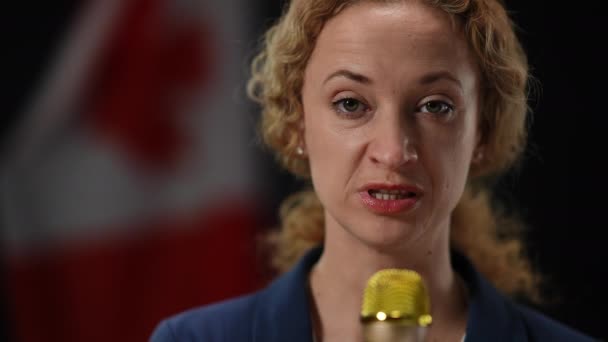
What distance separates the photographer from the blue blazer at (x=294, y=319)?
154cm

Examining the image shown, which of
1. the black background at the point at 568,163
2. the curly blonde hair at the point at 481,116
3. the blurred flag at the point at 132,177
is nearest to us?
the curly blonde hair at the point at 481,116

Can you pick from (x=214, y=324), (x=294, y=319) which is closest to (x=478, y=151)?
(x=294, y=319)

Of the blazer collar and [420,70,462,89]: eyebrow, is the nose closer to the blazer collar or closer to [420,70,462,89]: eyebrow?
[420,70,462,89]: eyebrow

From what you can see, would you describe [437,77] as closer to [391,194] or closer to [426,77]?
[426,77]

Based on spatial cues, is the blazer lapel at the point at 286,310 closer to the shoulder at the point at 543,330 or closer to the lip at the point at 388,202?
the lip at the point at 388,202

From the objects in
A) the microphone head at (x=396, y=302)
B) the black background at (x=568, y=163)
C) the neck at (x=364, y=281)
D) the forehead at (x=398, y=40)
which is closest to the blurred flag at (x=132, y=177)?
the black background at (x=568, y=163)

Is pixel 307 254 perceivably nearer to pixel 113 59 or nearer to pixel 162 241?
pixel 162 241

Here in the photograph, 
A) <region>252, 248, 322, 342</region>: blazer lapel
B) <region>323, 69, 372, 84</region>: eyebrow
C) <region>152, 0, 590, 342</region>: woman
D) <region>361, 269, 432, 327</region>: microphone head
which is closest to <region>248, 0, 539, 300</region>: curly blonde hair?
<region>152, 0, 590, 342</region>: woman

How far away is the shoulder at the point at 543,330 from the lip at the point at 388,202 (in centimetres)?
37

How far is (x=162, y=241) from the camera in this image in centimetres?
262

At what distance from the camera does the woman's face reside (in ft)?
4.59

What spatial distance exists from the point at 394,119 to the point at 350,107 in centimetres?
9

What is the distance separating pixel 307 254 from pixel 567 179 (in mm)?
854

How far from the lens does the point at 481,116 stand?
1.58m
